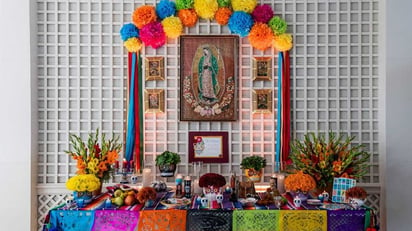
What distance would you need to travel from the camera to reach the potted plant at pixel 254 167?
2969 mm

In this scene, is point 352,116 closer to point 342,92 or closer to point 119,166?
point 342,92

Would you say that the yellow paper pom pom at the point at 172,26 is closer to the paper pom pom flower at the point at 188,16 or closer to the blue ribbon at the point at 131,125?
the paper pom pom flower at the point at 188,16

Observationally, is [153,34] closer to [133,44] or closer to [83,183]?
[133,44]

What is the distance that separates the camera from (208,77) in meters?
3.24

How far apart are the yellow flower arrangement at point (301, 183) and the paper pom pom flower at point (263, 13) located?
1.40 m

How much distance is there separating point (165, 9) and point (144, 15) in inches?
7.7

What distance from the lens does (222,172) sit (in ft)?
10.8

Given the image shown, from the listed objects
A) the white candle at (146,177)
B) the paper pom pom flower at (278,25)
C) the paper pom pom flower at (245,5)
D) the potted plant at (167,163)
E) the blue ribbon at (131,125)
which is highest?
the paper pom pom flower at (245,5)
